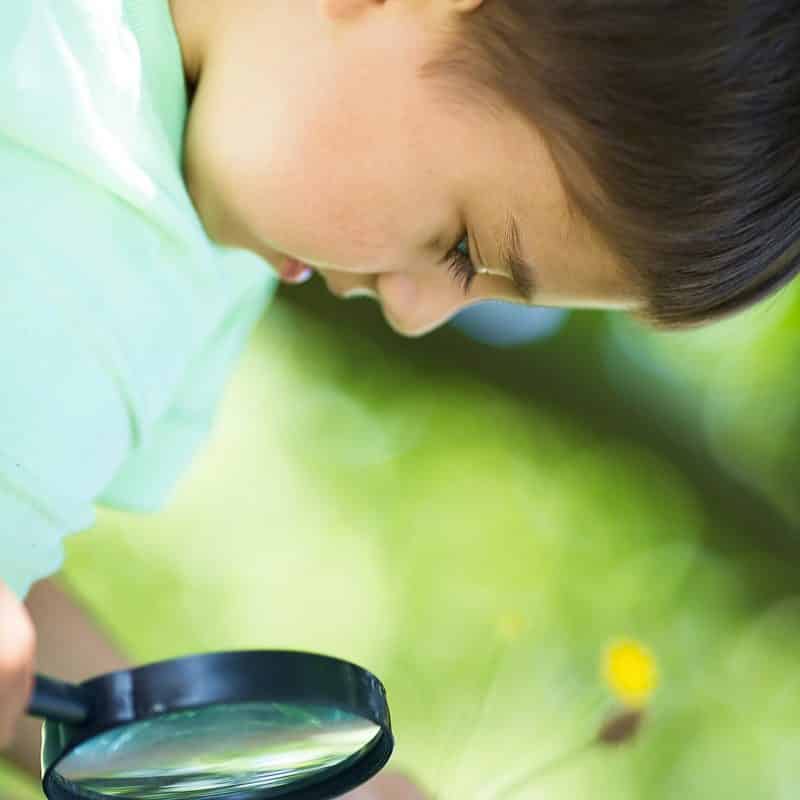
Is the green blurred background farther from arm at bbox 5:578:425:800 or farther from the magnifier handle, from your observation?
the magnifier handle

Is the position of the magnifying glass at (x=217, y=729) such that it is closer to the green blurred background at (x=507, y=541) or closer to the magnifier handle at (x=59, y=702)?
the magnifier handle at (x=59, y=702)

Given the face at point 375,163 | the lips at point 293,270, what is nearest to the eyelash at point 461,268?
the face at point 375,163

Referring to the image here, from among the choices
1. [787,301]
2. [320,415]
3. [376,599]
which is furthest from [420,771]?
[787,301]

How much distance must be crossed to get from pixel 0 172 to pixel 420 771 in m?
0.56

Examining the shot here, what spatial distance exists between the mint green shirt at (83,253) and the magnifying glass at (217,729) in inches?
6.9

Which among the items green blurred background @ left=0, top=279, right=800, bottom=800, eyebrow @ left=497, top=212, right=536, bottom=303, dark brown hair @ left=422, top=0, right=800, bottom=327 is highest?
dark brown hair @ left=422, top=0, right=800, bottom=327

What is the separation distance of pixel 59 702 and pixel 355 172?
0.30m

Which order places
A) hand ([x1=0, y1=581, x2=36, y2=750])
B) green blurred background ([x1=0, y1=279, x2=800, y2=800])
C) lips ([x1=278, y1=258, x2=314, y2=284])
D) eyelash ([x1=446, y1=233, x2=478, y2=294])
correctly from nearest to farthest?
hand ([x1=0, y1=581, x2=36, y2=750])
eyelash ([x1=446, y1=233, x2=478, y2=294])
lips ([x1=278, y1=258, x2=314, y2=284])
green blurred background ([x1=0, y1=279, x2=800, y2=800])

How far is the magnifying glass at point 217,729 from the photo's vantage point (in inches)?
15.9

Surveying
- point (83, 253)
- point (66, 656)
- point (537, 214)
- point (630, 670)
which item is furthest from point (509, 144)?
point (630, 670)

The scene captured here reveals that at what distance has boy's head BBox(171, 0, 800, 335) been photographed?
494mm

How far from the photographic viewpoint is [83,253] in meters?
0.59

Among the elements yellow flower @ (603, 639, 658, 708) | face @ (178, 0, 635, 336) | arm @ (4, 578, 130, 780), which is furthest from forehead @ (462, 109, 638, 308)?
yellow flower @ (603, 639, 658, 708)

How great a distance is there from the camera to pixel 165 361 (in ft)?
2.19
